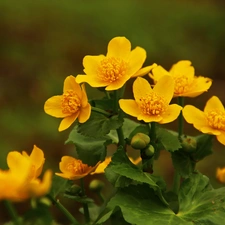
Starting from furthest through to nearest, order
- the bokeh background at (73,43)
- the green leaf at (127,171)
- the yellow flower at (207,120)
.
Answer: the bokeh background at (73,43)
the yellow flower at (207,120)
the green leaf at (127,171)

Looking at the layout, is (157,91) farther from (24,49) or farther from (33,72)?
(24,49)

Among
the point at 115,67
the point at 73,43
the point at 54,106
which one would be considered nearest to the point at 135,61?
the point at 115,67

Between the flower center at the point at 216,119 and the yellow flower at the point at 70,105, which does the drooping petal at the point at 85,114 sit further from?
the flower center at the point at 216,119

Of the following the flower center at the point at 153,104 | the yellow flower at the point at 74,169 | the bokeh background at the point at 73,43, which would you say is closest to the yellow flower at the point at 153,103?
the flower center at the point at 153,104

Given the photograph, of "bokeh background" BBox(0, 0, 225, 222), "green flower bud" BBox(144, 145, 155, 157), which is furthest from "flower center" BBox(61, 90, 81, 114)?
"bokeh background" BBox(0, 0, 225, 222)

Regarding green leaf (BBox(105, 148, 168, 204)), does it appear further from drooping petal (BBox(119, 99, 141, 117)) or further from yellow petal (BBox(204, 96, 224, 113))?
yellow petal (BBox(204, 96, 224, 113))

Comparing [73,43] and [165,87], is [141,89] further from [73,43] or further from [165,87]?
[73,43]

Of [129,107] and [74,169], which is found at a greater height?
[129,107]
